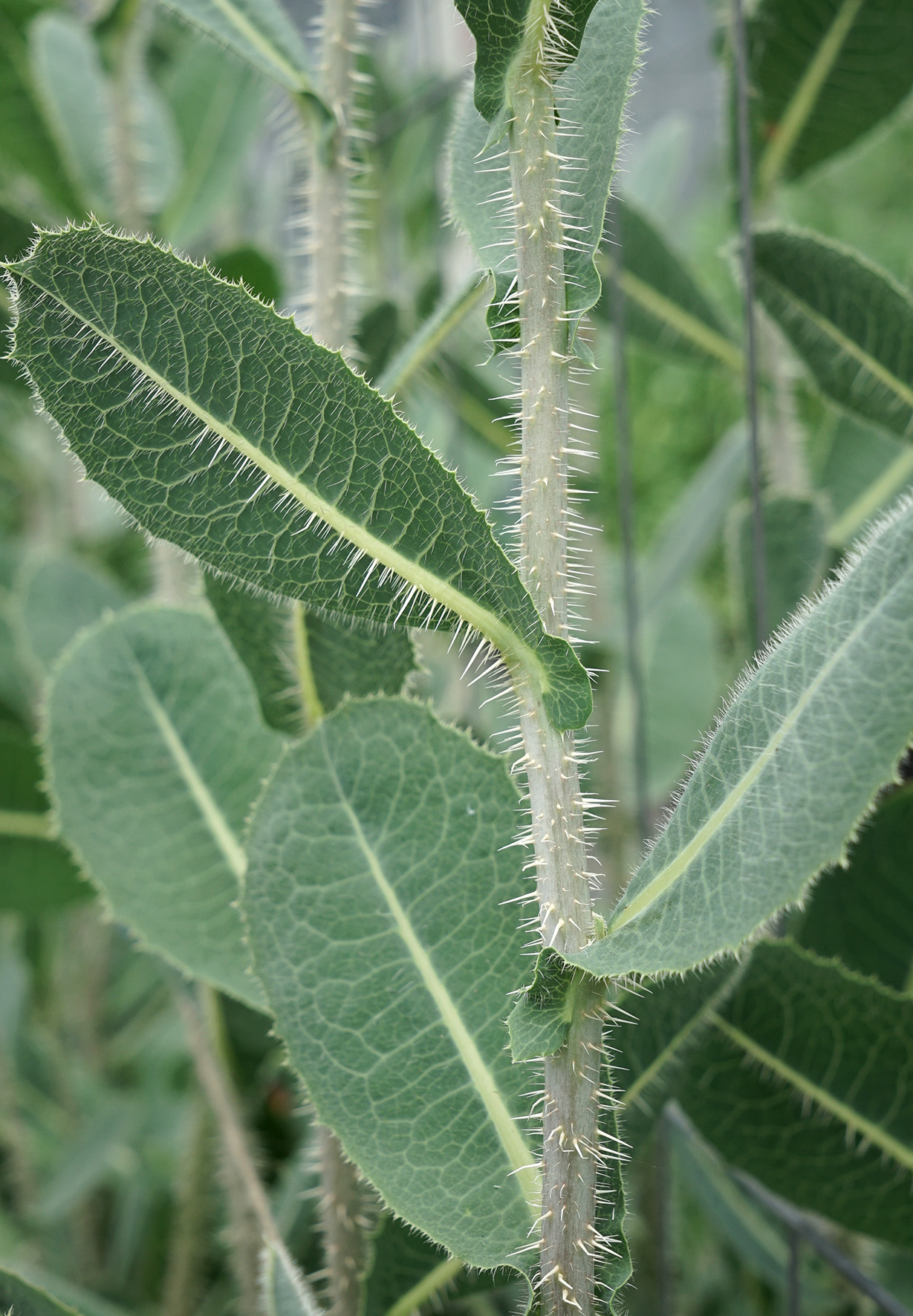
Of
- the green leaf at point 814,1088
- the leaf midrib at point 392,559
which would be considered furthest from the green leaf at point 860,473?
the leaf midrib at point 392,559

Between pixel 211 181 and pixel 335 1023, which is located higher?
pixel 211 181

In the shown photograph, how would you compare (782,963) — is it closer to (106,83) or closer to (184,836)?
(184,836)

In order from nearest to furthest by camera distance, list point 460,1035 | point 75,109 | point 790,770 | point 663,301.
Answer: point 790,770 < point 460,1035 < point 663,301 < point 75,109

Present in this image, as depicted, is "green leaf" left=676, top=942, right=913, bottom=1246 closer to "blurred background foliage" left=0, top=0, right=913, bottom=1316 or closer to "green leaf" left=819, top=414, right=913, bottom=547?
"blurred background foliage" left=0, top=0, right=913, bottom=1316

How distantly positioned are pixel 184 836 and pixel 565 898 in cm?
28

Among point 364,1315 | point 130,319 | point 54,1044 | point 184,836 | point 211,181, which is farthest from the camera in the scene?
point 54,1044

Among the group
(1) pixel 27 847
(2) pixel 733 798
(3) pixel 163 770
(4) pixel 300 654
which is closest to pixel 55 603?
(1) pixel 27 847

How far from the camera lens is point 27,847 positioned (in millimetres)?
724

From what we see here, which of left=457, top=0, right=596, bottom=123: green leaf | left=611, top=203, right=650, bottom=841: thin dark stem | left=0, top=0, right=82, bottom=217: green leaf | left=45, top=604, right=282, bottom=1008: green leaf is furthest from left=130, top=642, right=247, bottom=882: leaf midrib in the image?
left=0, top=0, right=82, bottom=217: green leaf

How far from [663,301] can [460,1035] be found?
50 cm

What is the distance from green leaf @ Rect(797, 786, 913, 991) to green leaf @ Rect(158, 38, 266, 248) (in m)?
0.67

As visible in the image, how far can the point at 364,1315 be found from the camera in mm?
447

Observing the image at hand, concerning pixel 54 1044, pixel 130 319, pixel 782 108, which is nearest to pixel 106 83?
pixel 782 108

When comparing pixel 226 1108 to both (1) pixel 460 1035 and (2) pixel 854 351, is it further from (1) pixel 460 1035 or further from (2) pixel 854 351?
(2) pixel 854 351
